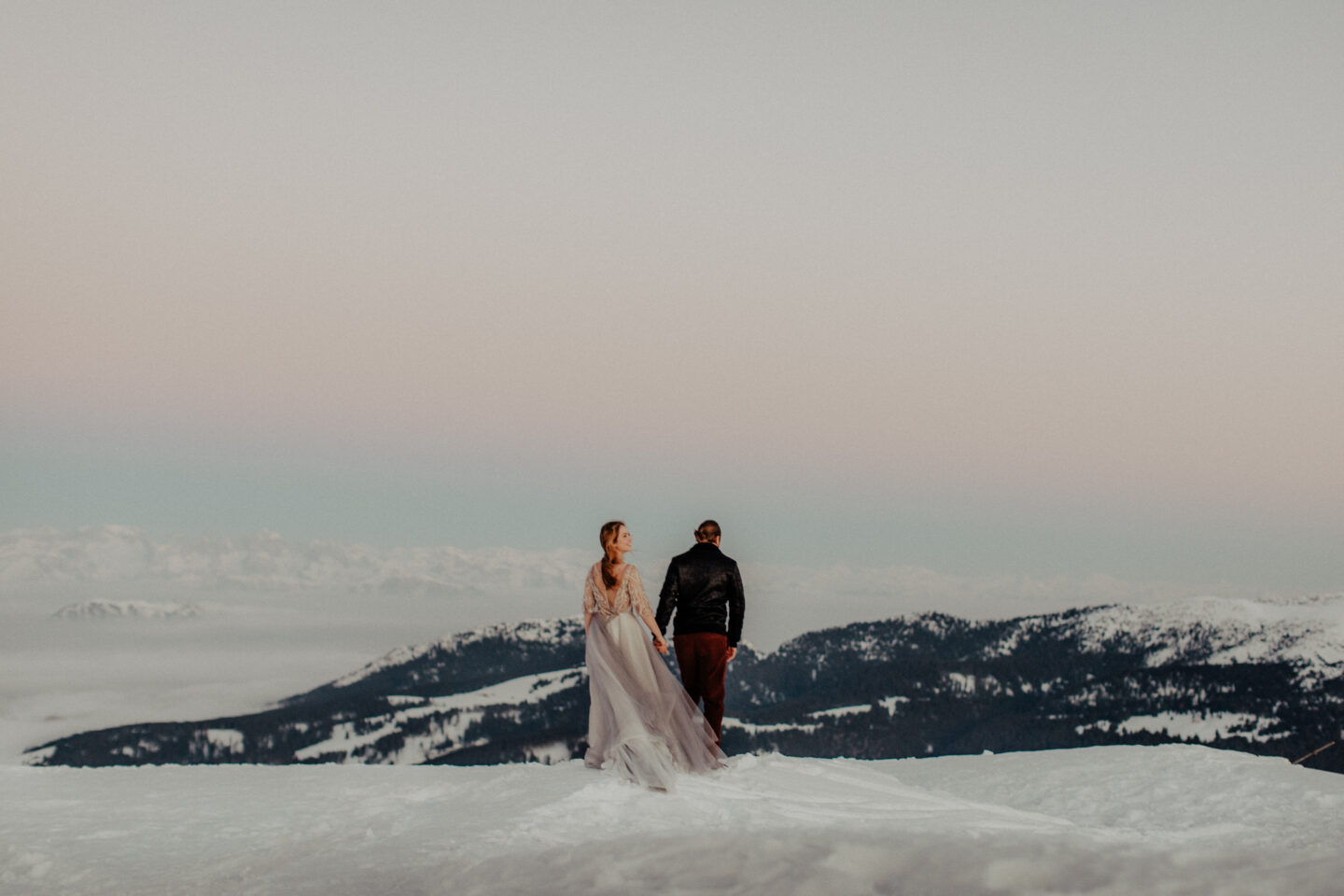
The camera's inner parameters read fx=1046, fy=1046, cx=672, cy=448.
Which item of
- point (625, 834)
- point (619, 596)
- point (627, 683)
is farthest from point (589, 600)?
point (625, 834)

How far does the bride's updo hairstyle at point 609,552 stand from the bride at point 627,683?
0.01m

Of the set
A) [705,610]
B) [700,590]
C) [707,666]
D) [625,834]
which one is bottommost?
[625,834]

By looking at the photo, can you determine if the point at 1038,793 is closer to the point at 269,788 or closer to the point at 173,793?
the point at 269,788

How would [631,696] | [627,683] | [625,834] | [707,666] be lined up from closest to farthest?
[625,834], [631,696], [627,683], [707,666]

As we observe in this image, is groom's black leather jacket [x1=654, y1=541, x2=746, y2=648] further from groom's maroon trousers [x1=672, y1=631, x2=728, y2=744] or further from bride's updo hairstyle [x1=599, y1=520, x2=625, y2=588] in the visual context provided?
bride's updo hairstyle [x1=599, y1=520, x2=625, y2=588]

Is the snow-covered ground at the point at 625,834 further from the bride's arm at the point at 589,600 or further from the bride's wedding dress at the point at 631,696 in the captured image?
the bride's arm at the point at 589,600

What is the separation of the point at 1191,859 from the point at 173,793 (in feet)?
41.9

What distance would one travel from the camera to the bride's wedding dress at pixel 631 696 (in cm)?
1413

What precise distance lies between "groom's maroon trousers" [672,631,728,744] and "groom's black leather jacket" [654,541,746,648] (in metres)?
0.13

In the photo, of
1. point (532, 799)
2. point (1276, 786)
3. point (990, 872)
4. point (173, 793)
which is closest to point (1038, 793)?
point (1276, 786)

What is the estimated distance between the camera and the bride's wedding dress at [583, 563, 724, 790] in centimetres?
1413

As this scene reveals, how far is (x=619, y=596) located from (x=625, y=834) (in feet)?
15.6

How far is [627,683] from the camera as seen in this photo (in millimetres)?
14656

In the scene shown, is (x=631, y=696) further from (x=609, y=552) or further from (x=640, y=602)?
(x=609, y=552)
